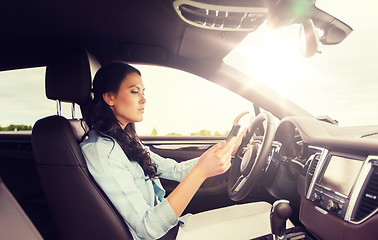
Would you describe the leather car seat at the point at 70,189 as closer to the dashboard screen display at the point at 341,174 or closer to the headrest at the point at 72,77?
the headrest at the point at 72,77

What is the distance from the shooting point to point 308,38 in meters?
1.49

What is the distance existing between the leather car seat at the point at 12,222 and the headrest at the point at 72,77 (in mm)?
539

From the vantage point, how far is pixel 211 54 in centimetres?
211

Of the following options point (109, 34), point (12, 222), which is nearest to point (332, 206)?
point (12, 222)

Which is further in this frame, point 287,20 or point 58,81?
point 287,20

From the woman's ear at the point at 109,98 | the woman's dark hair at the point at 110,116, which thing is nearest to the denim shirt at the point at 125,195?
the woman's dark hair at the point at 110,116

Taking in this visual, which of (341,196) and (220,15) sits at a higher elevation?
(220,15)

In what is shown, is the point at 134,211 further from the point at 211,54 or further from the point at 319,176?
the point at 211,54

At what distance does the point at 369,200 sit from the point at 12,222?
1.36 m

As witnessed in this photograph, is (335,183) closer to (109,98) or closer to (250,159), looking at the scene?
(250,159)

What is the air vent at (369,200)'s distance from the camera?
3.19 feet

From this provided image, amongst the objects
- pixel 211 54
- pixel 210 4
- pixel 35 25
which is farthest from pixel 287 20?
pixel 35 25

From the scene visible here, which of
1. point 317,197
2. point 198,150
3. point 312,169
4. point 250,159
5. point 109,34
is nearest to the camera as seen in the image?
point 317,197

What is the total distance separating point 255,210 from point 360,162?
0.91m
